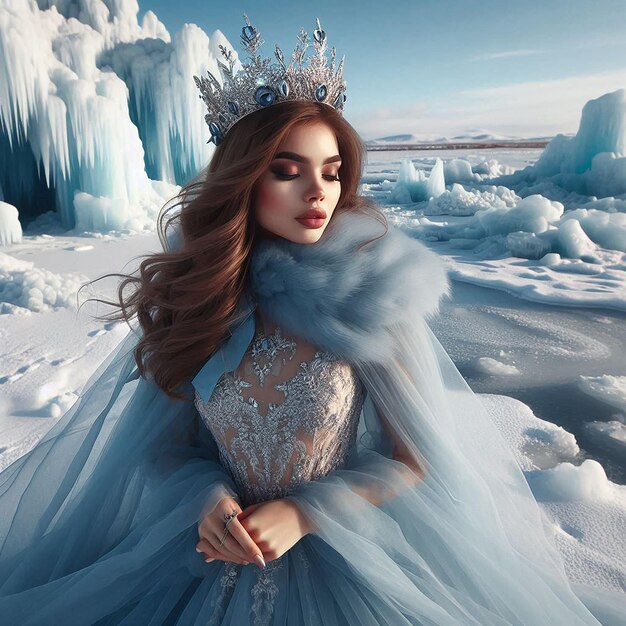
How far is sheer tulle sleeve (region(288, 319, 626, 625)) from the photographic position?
49 centimetres

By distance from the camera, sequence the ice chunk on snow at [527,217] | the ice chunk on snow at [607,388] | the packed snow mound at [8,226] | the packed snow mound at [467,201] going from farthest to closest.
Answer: the packed snow mound at [467,201] → the packed snow mound at [8,226] → the ice chunk on snow at [527,217] → the ice chunk on snow at [607,388]

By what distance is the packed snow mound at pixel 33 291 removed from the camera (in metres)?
2.18

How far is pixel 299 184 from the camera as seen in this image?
56 centimetres

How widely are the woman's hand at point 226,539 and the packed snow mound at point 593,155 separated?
4740 mm

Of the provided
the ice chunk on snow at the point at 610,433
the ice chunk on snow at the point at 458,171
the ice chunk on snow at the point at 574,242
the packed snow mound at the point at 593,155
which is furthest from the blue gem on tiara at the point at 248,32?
the ice chunk on snow at the point at 458,171

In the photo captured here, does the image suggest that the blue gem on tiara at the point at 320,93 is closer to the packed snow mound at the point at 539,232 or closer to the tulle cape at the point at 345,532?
the tulle cape at the point at 345,532

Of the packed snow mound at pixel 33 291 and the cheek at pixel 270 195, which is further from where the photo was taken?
the packed snow mound at pixel 33 291

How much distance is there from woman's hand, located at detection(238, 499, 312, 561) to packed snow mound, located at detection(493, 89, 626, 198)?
15.4ft

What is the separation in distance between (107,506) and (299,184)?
1.71ft

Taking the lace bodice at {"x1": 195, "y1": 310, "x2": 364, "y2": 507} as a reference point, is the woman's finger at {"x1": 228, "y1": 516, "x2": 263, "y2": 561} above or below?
below

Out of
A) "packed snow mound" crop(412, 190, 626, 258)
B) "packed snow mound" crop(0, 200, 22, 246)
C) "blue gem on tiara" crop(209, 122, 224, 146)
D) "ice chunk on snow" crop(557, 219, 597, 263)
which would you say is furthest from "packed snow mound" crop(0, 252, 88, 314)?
"ice chunk on snow" crop(557, 219, 597, 263)

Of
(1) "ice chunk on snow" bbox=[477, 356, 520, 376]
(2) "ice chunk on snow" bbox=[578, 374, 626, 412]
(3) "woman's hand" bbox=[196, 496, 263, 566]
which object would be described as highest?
(3) "woman's hand" bbox=[196, 496, 263, 566]

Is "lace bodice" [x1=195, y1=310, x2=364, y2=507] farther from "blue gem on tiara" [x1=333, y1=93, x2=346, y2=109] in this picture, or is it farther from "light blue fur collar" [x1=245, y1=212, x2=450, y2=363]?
"blue gem on tiara" [x1=333, y1=93, x2=346, y2=109]

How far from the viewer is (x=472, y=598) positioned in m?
0.54
